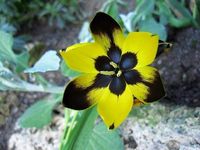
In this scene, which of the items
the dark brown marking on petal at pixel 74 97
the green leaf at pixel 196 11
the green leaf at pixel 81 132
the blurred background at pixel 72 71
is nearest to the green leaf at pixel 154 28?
the blurred background at pixel 72 71

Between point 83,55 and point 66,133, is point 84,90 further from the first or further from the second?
point 66,133

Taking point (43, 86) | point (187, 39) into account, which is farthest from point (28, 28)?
point (187, 39)

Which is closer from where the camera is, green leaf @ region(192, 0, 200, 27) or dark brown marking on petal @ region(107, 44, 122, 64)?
dark brown marking on petal @ region(107, 44, 122, 64)

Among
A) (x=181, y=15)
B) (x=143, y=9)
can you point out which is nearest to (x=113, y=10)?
(x=143, y=9)

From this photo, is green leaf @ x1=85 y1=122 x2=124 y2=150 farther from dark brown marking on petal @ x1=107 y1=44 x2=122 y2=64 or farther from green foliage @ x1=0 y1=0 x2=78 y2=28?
green foliage @ x1=0 y1=0 x2=78 y2=28

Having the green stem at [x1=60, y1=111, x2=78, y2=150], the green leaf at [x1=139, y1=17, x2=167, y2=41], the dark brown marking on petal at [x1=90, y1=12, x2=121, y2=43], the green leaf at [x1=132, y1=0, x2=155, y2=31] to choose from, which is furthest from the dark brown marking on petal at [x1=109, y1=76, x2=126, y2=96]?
the green leaf at [x1=132, y1=0, x2=155, y2=31]
